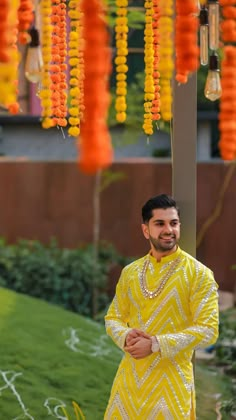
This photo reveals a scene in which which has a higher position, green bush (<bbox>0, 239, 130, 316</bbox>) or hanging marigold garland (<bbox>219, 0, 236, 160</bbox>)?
hanging marigold garland (<bbox>219, 0, 236, 160</bbox>)

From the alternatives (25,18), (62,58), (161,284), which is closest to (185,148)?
(161,284)

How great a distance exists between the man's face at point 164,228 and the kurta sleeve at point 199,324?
192 mm

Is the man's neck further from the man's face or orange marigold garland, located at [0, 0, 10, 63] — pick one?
orange marigold garland, located at [0, 0, 10, 63]

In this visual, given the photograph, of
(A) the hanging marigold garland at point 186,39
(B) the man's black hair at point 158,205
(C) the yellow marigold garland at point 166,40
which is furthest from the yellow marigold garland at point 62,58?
(A) the hanging marigold garland at point 186,39

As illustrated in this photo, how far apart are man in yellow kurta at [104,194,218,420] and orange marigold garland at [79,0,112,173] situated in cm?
191

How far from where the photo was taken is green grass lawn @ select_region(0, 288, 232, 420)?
6.95 meters

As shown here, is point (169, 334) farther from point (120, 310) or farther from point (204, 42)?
point (204, 42)

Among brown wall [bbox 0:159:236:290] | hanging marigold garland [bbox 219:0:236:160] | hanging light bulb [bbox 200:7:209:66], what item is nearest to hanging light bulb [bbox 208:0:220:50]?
hanging light bulb [bbox 200:7:209:66]

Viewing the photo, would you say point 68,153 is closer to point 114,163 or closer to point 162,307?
point 114,163

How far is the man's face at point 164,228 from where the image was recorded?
16.6 feet

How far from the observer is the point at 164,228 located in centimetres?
504

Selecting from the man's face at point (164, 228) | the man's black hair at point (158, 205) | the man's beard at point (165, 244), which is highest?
the man's black hair at point (158, 205)

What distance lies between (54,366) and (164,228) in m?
2.87

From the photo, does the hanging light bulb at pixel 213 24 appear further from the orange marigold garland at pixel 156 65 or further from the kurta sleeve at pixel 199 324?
the kurta sleeve at pixel 199 324
